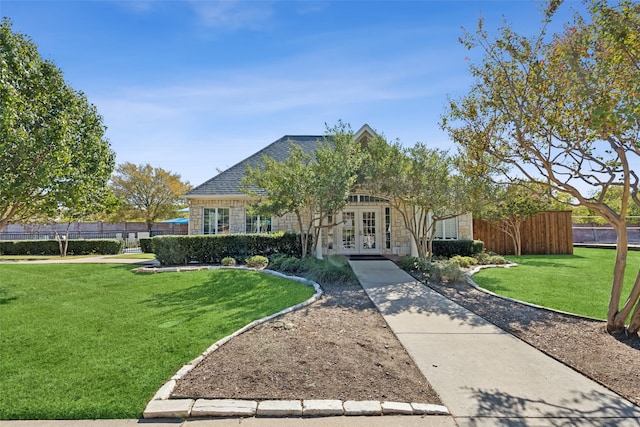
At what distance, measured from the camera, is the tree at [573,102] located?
15.7ft

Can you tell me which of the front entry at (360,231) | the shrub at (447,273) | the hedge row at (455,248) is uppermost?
the front entry at (360,231)

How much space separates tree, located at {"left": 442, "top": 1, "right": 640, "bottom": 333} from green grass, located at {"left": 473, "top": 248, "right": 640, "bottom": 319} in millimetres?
1770

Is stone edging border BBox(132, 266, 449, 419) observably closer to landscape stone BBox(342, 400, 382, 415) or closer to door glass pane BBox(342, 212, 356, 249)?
landscape stone BBox(342, 400, 382, 415)

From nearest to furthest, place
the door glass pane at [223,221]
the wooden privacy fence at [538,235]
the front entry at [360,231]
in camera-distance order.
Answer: the door glass pane at [223,221] → the front entry at [360,231] → the wooden privacy fence at [538,235]

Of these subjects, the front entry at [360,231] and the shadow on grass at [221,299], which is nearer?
the shadow on grass at [221,299]

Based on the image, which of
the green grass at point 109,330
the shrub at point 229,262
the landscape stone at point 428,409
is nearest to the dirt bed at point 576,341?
the landscape stone at point 428,409

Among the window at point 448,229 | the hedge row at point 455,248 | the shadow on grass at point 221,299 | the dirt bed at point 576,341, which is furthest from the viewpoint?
the window at point 448,229

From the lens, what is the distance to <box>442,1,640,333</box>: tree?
4.78 m

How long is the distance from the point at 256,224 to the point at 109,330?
11.0m

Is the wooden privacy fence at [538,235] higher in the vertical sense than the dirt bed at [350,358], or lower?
higher

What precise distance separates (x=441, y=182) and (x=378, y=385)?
28.6ft

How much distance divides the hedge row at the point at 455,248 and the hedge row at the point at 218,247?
6.46 m

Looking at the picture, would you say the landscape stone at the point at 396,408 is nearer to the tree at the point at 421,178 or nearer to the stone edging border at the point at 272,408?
the stone edging border at the point at 272,408

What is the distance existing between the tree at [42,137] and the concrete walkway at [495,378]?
8.22 metres
